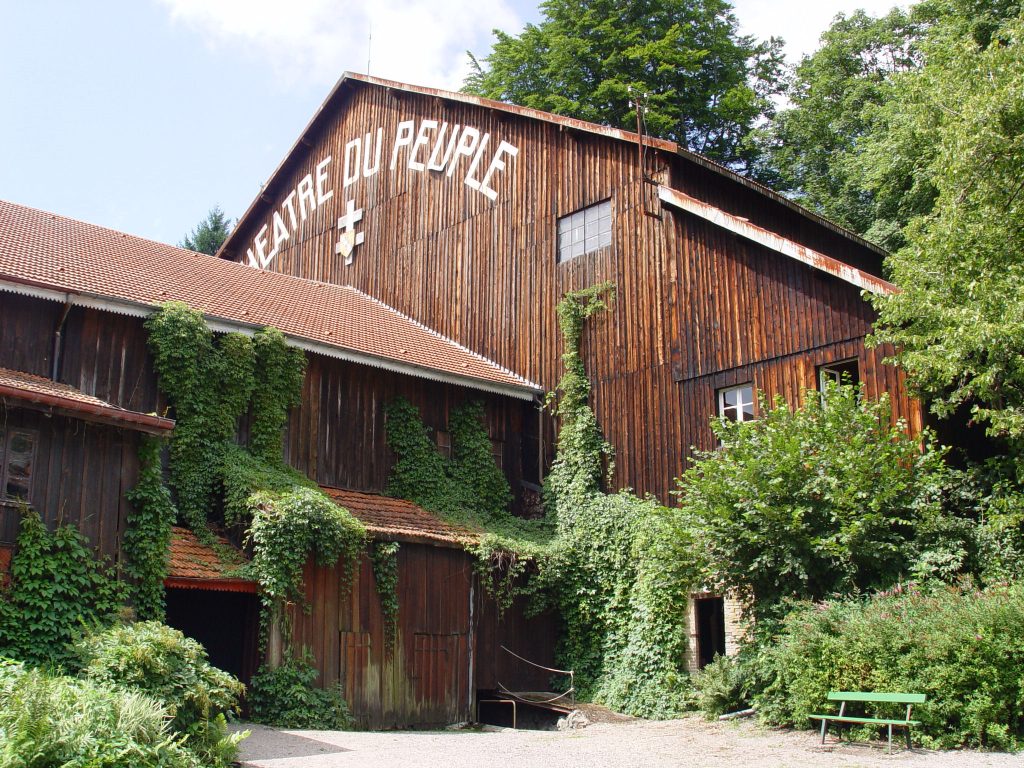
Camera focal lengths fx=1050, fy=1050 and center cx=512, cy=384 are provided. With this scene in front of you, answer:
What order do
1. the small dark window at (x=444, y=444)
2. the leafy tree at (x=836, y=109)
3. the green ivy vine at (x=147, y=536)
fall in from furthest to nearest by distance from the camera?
the leafy tree at (x=836, y=109), the small dark window at (x=444, y=444), the green ivy vine at (x=147, y=536)

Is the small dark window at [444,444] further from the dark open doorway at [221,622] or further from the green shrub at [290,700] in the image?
the green shrub at [290,700]

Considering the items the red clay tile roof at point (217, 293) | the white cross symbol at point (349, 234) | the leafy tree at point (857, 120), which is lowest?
the red clay tile roof at point (217, 293)

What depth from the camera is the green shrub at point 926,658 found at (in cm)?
1208

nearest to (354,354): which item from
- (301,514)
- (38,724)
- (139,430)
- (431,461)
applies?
(431,461)

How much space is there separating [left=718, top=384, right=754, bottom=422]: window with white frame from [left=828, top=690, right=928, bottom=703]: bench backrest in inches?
257

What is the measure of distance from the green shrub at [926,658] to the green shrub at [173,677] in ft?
23.9

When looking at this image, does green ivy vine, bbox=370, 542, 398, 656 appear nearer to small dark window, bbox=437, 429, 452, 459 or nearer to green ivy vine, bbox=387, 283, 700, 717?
green ivy vine, bbox=387, 283, 700, 717

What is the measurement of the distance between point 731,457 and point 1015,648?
17.0 ft

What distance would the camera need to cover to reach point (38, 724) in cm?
877

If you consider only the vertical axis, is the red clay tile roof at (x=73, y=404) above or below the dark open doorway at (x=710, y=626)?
above

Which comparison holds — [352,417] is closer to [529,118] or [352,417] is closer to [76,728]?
[529,118]

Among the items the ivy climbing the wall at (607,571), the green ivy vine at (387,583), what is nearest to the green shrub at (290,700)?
the green ivy vine at (387,583)

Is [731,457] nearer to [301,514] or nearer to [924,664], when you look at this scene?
[924,664]

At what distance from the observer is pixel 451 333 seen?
2522 centimetres
